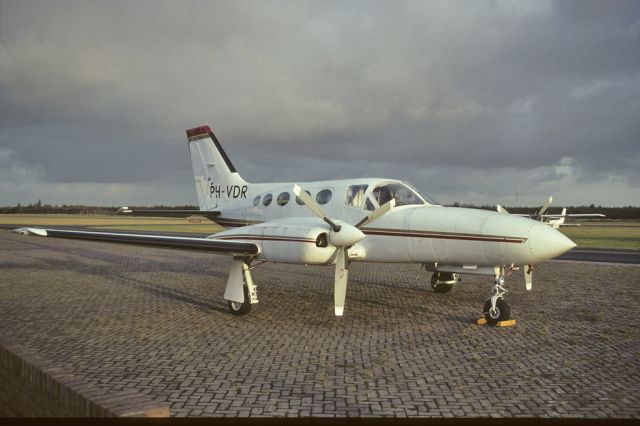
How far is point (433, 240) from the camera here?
431 inches

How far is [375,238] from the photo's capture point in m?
11.9

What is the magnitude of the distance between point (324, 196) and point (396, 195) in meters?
2.01

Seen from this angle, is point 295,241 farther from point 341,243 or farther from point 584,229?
point 584,229

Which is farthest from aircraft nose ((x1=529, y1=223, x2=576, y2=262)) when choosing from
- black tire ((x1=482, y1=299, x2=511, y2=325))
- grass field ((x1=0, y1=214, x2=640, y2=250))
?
grass field ((x1=0, y1=214, x2=640, y2=250))

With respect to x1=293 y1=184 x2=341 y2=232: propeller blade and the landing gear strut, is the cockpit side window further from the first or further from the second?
the landing gear strut

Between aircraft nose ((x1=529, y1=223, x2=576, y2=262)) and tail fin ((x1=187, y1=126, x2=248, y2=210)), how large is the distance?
33.5ft

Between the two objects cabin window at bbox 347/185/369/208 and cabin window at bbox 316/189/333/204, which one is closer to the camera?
cabin window at bbox 347/185/369/208

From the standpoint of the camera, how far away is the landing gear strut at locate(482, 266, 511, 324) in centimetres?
1036

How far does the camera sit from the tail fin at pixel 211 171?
57.8ft

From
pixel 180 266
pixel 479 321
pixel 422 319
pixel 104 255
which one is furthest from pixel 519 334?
pixel 104 255

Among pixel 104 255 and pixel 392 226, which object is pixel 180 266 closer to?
pixel 104 255

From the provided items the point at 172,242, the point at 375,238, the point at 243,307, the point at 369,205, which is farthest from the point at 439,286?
the point at 172,242

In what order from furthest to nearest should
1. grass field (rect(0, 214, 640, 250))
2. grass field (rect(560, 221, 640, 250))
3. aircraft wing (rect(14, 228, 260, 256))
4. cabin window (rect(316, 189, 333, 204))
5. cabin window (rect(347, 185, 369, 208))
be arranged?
grass field (rect(0, 214, 640, 250))
grass field (rect(560, 221, 640, 250))
cabin window (rect(316, 189, 333, 204))
cabin window (rect(347, 185, 369, 208))
aircraft wing (rect(14, 228, 260, 256))

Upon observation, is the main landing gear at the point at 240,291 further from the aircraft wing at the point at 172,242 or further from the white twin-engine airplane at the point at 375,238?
the aircraft wing at the point at 172,242
